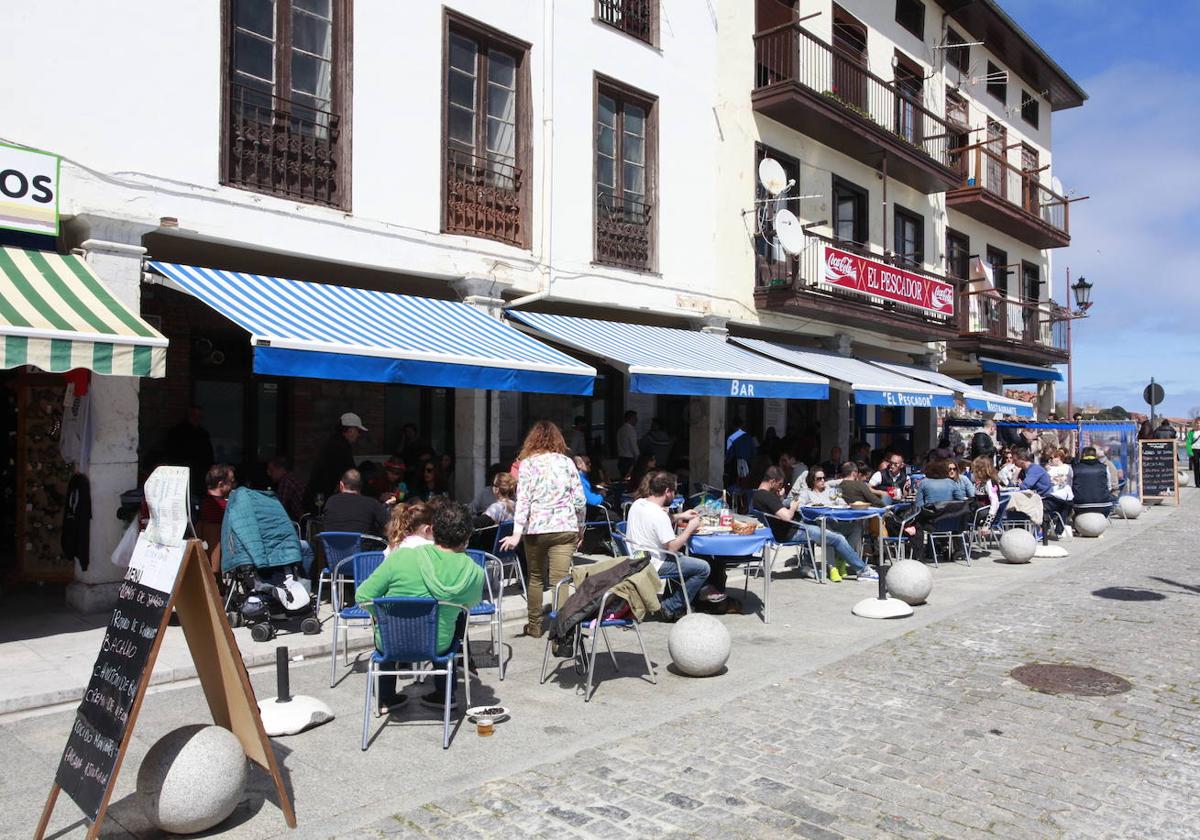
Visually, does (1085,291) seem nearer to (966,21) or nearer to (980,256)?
(980,256)

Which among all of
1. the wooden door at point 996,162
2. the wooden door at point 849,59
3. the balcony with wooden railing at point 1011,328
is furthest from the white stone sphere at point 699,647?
the wooden door at point 996,162

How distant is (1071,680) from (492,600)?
4.00m

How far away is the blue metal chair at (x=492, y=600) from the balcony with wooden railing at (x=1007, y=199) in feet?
52.6

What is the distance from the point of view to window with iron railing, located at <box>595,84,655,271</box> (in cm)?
1203

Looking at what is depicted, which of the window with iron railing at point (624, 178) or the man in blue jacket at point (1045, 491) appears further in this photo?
the man in blue jacket at point (1045, 491)

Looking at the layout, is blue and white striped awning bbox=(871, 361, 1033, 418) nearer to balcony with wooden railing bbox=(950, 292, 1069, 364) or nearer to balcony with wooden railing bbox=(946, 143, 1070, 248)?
balcony with wooden railing bbox=(950, 292, 1069, 364)

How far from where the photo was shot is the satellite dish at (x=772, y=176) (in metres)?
13.6

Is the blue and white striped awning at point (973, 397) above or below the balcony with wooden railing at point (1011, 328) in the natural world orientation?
below

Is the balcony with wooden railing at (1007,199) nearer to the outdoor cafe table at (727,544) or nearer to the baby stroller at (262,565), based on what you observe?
the outdoor cafe table at (727,544)

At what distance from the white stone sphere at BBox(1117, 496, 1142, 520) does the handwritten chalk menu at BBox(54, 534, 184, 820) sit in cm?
1774

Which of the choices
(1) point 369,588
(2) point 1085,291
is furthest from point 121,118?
(2) point 1085,291

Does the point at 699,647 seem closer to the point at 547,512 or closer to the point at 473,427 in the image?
the point at 547,512

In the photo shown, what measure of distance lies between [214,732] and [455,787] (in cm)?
112

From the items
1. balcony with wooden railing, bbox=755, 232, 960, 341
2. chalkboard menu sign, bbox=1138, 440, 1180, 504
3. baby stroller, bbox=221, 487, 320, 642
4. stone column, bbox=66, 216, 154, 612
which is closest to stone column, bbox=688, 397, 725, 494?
balcony with wooden railing, bbox=755, 232, 960, 341
